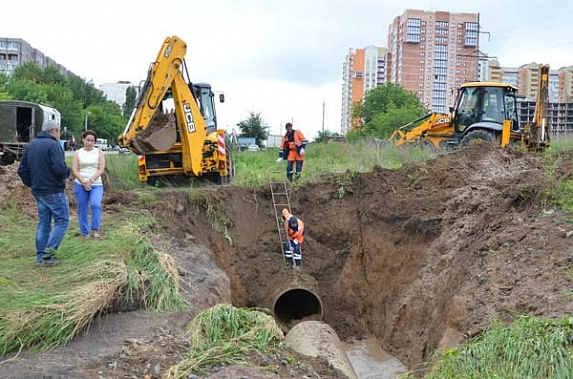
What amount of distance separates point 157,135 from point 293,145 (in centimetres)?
332

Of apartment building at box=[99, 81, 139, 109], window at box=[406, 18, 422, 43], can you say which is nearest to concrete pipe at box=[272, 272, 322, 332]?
window at box=[406, 18, 422, 43]

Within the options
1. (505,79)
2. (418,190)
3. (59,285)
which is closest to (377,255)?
(418,190)

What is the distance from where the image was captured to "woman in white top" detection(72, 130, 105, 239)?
8.19 metres

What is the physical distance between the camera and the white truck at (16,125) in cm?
2155

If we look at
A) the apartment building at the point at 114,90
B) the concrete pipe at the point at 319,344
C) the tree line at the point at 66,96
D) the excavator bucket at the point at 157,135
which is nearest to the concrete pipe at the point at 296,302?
the concrete pipe at the point at 319,344

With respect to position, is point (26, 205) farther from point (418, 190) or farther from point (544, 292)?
point (544, 292)

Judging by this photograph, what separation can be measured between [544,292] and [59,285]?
4.87 m

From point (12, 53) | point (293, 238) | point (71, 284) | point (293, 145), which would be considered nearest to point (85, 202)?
point (71, 284)

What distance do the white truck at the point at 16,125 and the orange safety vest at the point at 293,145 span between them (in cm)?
1146

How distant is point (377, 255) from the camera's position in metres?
12.4

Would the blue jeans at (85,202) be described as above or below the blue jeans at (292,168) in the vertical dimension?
below

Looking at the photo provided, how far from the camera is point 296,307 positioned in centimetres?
1252

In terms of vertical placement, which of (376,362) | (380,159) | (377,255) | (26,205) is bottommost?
(376,362)

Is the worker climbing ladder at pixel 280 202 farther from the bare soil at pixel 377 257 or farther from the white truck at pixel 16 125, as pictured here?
the white truck at pixel 16 125
